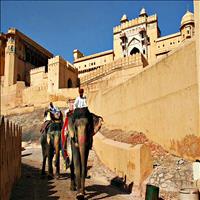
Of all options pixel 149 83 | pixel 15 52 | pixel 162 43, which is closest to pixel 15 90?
pixel 15 52

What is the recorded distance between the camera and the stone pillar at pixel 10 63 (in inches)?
1564

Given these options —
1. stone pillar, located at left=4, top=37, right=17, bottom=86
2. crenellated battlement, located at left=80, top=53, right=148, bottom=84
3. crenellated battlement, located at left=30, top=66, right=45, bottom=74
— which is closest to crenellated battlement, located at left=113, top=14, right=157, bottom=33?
crenellated battlement, located at left=30, top=66, right=45, bottom=74

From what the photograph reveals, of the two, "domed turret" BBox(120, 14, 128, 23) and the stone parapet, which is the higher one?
"domed turret" BBox(120, 14, 128, 23)

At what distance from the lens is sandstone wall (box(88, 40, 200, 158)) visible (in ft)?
24.2

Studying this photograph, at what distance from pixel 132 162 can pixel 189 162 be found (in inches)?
53.4

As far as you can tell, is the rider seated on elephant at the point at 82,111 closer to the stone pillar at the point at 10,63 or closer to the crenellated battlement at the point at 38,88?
the crenellated battlement at the point at 38,88

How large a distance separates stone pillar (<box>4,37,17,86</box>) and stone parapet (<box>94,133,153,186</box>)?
32039mm

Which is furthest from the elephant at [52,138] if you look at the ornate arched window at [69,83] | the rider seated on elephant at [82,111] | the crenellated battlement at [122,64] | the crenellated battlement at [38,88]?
the ornate arched window at [69,83]

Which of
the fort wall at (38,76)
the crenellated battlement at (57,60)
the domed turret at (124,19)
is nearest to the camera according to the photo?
the crenellated battlement at (57,60)

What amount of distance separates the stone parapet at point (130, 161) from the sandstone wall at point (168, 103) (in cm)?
111

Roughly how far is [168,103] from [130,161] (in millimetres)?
2140

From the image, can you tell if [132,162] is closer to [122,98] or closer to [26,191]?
[26,191]

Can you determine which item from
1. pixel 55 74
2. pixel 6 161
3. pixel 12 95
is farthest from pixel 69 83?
pixel 6 161

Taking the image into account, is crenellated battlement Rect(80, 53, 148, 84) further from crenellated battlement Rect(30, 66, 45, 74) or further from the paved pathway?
the paved pathway
